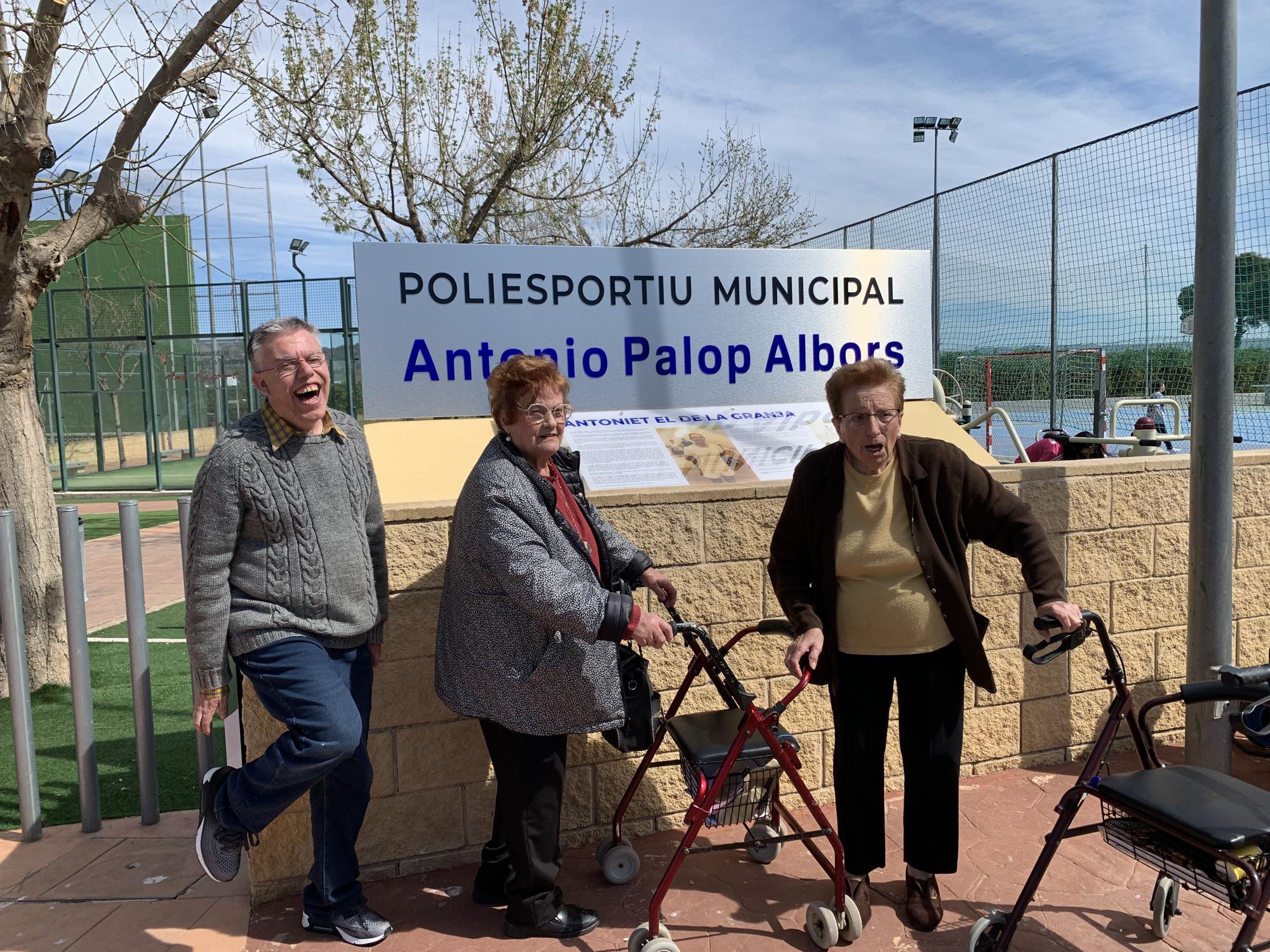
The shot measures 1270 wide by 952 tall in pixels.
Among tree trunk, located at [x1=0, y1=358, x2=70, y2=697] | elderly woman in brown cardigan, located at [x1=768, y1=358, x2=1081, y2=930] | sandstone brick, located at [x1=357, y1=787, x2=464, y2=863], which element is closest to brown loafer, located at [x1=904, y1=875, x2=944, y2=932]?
elderly woman in brown cardigan, located at [x1=768, y1=358, x2=1081, y2=930]

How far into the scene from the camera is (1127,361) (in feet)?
26.9

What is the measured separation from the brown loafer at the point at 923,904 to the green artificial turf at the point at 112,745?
2893 mm

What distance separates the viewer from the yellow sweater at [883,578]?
2844mm

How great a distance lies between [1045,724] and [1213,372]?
1.65 m

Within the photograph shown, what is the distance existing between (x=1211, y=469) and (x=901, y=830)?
176cm

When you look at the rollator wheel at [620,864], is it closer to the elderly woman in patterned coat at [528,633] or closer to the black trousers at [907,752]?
the elderly woman in patterned coat at [528,633]

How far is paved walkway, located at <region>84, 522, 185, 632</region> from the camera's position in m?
7.64

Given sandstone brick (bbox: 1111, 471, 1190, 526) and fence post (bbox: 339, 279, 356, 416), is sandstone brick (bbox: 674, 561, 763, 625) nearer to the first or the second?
sandstone brick (bbox: 1111, 471, 1190, 526)

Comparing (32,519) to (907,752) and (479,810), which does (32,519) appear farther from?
(907,752)

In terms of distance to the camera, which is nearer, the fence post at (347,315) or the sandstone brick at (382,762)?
the sandstone brick at (382,762)

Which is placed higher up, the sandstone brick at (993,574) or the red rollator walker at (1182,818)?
the sandstone brick at (993,574)

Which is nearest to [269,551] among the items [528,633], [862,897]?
[528,633]

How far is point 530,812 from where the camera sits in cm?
281

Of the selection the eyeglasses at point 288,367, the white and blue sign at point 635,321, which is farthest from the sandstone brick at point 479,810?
the eyeglasses at point 288,367
